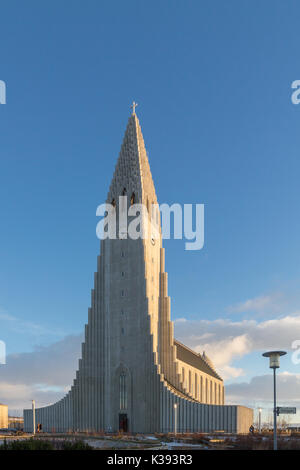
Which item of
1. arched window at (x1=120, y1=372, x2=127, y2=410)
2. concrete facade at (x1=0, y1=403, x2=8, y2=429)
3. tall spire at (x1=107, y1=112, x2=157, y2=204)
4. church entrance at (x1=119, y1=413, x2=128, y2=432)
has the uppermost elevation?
tall spire at (x1=107, y1=112, x2=157, y2=204)

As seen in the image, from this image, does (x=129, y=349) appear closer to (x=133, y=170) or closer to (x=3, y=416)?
(x=133, y=170)

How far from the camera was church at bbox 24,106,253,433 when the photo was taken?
225ft

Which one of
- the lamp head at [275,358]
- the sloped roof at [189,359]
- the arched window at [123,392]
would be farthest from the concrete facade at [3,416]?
the lamp head at [275,358]

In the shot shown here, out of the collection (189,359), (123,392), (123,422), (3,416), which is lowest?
(3,416)

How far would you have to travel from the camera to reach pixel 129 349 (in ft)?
238

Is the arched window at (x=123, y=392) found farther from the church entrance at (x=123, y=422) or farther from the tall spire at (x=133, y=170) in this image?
the tall spire at (x=133, y=170)

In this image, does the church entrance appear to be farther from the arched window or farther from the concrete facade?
the concrete facade

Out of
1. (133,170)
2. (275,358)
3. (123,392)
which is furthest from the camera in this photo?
(133,170)

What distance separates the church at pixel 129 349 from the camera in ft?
225

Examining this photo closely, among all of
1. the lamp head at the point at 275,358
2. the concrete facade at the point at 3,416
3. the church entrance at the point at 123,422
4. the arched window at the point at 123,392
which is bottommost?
the concrete facade at the point at 3,416

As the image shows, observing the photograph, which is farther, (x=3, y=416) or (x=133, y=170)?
(x=3, y=416)

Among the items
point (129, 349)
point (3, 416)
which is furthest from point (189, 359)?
point (3, 416)

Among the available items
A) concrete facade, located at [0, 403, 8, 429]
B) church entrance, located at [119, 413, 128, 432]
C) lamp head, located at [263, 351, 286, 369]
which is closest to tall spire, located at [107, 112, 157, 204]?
church entrance, located at [119, 413, 128, 432]
